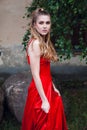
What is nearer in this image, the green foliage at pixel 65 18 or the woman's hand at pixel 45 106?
the woman's hand at pixel 45 106

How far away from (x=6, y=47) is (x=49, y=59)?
406 cm

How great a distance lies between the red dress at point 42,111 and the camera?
4.18 metres

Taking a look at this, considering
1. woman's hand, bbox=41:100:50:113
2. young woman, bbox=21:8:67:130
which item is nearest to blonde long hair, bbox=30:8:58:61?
young woman, bbox=21:8:67:130

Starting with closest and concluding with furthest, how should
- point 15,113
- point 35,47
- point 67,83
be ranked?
point 35,47, point 15,113, point 67,83

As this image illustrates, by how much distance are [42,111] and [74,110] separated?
2353 millimetres

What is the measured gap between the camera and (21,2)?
25.9ft

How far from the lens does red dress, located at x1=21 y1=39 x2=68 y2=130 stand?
13.7ft

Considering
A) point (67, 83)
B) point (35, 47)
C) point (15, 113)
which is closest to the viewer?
point (35, 47)

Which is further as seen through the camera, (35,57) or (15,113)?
(15,113)

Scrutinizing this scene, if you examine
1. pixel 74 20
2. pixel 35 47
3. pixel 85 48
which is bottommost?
pixel 85 48

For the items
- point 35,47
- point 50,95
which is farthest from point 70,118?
point 35,47

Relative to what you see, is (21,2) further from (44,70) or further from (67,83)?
(44,70)

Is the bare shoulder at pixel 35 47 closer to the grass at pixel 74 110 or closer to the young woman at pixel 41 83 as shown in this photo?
the young woman at pixel 41 83

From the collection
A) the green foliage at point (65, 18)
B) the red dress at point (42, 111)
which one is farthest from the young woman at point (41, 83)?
the green foliage at point (65, 18)
